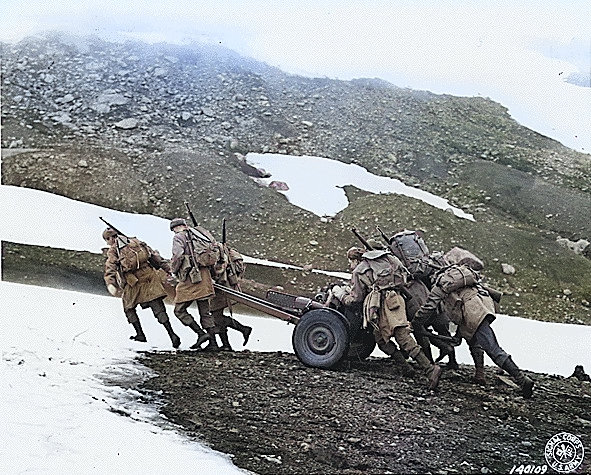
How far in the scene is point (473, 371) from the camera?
3.68 m

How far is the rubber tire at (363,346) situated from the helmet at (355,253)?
420 millimetres

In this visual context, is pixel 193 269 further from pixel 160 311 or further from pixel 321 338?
pixel 321 338

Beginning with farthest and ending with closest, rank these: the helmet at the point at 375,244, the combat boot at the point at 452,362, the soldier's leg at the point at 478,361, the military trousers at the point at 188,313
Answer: the military trousers at the point at 188,313, the helmet at the point at 375,244, the combat boot at the point at 452,362, the soldier's leg at the point at 478,361

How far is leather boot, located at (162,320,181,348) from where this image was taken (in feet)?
13.3

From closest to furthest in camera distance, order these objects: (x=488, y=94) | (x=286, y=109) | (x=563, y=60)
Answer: (x=563, y=60) → (x=488, y=94) → (x=286, y=109)

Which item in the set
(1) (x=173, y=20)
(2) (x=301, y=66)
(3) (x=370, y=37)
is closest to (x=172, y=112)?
(1) (x=173, y=20)

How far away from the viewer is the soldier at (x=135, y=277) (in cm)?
409

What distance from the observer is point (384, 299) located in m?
3.82

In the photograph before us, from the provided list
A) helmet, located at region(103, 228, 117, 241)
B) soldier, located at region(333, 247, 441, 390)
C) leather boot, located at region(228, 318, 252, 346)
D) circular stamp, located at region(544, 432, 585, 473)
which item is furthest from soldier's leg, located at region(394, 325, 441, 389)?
helmet, located at region(103, 228, 117, 241)

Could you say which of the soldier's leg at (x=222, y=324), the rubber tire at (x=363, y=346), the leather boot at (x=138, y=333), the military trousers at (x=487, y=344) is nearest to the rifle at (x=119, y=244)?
the leather boot at (x=138, y=333)

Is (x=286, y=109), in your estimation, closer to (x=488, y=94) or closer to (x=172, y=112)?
(x=172, y=112)

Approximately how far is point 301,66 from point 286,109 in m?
0.27

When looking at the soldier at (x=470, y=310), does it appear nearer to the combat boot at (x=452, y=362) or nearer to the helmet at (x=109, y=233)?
the combat boot at (x=452, y=362)

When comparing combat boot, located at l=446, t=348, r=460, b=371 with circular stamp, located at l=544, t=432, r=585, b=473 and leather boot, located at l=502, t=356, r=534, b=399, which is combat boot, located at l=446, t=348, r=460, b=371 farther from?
circular stamp, located at l=544, t=432, r=585, b=473
